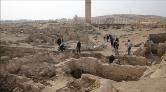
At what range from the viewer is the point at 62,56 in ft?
54.9

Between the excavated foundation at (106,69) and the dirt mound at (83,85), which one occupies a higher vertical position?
the excavated foundation at (106,69)

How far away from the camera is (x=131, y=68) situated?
11367 mm

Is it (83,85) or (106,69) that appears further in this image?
(106,69)

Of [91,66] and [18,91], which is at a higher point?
[91,66]

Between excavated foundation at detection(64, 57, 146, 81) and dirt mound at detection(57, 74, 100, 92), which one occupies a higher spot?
excavated foundation at detection(64, 57, 146, 81)

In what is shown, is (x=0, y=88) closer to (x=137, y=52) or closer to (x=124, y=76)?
(x=124, y=76)

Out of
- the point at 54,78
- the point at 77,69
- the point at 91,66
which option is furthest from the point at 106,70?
the point at 54,78

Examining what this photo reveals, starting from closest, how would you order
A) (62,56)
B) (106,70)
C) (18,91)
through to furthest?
(18,91) → (106,70) → (62,56)

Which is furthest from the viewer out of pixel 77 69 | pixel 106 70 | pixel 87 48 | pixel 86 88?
pixel 87 48

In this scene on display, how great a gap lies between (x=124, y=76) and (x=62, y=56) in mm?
6190

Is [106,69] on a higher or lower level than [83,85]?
Answer: higher

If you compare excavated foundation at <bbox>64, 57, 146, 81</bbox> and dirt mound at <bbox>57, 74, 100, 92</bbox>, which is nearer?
dirt mound at <bbox>57, 74, 100, 92</bbox>

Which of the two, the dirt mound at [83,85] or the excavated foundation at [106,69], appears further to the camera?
the excavated foundation at [106,69]

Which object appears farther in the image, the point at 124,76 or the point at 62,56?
the point at 62,56
